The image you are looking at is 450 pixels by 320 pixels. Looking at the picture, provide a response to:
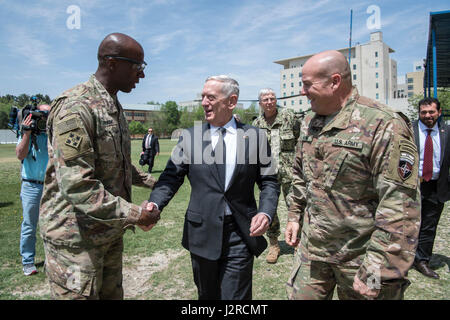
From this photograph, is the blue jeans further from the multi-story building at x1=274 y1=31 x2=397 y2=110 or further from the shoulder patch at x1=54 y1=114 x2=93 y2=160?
the multi-story building at x1=274 y1=31 x2=397 y2=110

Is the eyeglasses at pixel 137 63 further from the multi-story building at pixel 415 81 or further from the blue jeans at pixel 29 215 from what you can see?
the multi-story building at pixel 415 81

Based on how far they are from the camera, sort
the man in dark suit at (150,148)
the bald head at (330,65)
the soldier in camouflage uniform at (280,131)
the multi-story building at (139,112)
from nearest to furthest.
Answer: the bald head at (330,65) < the soldier in camouflage uniform at (280,131) < the man in dark suit at (150,148) < the multi-story building at (139,112)

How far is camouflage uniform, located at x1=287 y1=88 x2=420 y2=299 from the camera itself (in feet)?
6.15

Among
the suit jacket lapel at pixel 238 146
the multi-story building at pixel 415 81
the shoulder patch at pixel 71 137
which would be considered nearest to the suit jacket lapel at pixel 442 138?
the suit jacket lapel at pixel 238 146

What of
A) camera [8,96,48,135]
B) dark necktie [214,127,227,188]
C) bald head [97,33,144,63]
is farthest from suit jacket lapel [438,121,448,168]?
camera [8,96,48,135]

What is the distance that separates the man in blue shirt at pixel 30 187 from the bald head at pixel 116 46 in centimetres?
267

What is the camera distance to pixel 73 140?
202 cm

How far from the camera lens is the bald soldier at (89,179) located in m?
2.03

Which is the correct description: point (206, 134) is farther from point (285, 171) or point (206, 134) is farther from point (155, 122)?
point (155, 122)

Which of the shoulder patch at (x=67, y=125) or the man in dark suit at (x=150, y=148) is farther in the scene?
the man in dark suit at (x=150, y=148)

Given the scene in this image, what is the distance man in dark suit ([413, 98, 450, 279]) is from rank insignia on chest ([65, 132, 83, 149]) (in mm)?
4802

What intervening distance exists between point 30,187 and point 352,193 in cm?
424

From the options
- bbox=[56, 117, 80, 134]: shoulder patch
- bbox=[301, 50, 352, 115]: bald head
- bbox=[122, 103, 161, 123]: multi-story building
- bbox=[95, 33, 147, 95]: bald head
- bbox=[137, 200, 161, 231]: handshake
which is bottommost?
bbox=[137, 200, 161, 231]: handshake

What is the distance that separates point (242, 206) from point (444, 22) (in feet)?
30.5
